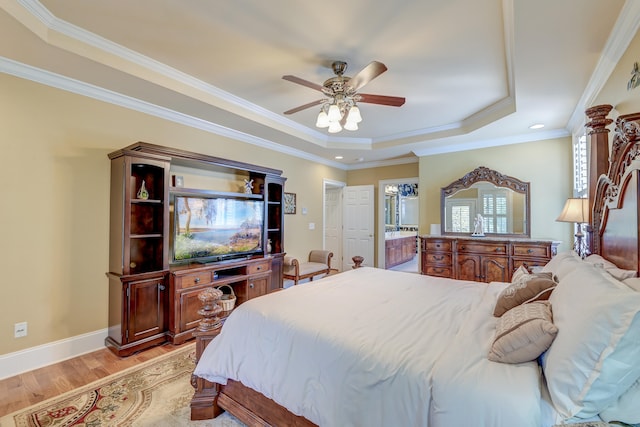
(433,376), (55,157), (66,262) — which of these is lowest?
(433,376)

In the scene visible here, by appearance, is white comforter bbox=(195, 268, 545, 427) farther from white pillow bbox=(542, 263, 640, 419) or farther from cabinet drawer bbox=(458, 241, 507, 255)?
cabinet drawer bbox=(458, 241, 507, 255)

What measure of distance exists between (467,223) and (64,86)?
5.38 m

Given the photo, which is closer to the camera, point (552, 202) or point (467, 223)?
point (552, 202)

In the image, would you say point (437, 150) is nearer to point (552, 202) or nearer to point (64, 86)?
point (552, 202)

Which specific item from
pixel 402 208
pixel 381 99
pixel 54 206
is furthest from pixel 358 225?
pixel 54 206

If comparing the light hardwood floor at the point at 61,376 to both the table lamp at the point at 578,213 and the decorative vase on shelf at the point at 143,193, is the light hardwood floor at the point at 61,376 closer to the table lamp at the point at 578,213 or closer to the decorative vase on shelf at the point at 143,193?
the decorative vase on shelf at the point at 143,193

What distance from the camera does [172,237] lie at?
321cm

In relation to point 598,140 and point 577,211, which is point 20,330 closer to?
point 598,140

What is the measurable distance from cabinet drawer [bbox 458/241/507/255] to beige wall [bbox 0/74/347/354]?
4528 millimetres

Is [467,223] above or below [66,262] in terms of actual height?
above

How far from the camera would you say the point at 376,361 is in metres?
1.28

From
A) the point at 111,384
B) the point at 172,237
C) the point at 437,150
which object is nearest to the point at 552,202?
the point at 437,150

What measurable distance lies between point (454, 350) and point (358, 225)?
202 inches

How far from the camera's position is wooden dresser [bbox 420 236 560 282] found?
383cm
